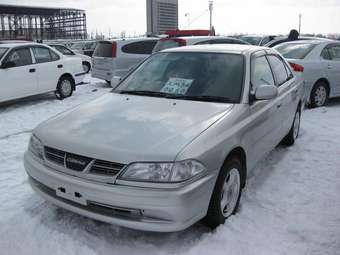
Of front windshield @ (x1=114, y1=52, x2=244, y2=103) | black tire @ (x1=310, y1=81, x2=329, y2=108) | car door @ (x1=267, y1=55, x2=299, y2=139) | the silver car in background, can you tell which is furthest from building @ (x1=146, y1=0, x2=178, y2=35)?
the silver car in background

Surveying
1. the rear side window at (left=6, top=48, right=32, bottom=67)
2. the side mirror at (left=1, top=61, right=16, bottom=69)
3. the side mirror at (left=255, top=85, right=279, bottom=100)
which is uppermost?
the rear side window at (left=6, top=48, right=32, bottom=67)

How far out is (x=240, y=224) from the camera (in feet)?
11.5

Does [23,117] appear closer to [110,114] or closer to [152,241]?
[110,114]

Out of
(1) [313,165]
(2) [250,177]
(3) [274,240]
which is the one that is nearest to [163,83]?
(2) [250,177]

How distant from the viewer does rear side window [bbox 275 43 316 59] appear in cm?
876

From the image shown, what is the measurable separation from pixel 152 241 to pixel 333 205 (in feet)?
6.53

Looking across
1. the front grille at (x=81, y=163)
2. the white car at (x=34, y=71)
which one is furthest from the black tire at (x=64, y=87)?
the front grille at (x=81, y=163)

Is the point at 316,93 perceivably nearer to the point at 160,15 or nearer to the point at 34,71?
the point at 34,71

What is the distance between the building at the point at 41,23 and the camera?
168 feet

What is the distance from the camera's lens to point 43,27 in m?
59.0

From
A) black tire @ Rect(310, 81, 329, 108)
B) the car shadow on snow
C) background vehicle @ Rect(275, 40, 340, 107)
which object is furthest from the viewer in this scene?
black tire @ Rect(310, 81, 329, 108)

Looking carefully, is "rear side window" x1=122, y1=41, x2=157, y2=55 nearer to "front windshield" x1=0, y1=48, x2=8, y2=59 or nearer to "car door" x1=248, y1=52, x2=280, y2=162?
"front windshield" x1=0, y1=48, x2=8, y2=59

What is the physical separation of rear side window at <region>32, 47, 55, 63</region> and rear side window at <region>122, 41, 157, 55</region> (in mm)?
2998

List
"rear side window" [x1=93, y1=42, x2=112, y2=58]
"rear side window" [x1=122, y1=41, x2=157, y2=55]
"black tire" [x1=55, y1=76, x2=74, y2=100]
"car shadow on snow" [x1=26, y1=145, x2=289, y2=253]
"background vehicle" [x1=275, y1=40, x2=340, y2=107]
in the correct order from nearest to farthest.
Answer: "car shadow on snow" [x1=26, y1=145, x2=289, y2=253]
"background vehicle" [x1=275, y1=40, x2=340, y2=107]
"black tire" [x1=55, y1=76, x2=74, y2=100]
"rear side window" [x1=93, y1=42, x2=112, y2=58]
"rear side window" [x1=122, y1=41, x2=157, y2=55]
